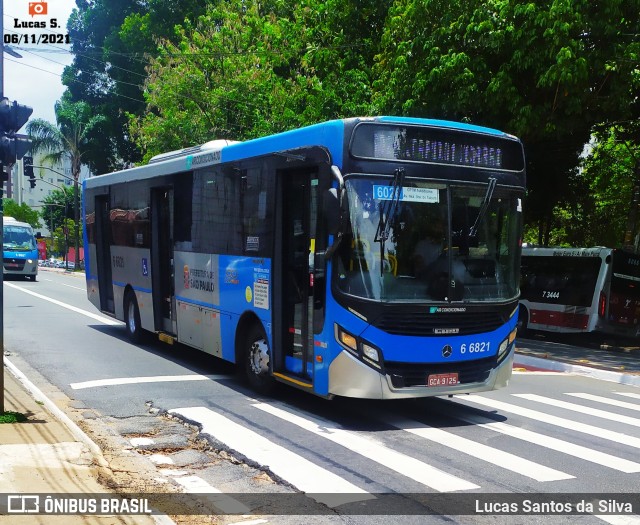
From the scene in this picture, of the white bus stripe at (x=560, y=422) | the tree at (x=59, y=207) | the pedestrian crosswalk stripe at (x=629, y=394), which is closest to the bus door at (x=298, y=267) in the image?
the white bus stripe at (x=560, y=422)

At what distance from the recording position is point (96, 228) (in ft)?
54.2

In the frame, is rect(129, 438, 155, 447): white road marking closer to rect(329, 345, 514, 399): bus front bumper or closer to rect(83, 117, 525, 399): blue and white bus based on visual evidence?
rect(83, 117, 525, 399): blue and white bus

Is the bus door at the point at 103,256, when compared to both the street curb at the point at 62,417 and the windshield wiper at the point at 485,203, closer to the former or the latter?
the street curb at the point at 62,417

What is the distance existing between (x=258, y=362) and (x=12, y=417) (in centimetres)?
318

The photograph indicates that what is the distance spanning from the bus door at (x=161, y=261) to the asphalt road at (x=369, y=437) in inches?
36.2

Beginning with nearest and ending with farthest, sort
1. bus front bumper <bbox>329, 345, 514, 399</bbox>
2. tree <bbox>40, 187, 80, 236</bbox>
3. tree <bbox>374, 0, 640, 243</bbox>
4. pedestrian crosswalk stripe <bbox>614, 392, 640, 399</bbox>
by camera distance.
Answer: bus front bumper <bbox>329, 345, 514, 399</bbox>, pedestrian crosswalk stripe <bbox>614, 392, 640, 399</bbox>, tree <bbox>374, 0, 640, 243</bbox>, tree <bbox>40, 187, 80, 236</bbox>

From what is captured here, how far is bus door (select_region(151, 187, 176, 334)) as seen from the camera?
12898 millimetres

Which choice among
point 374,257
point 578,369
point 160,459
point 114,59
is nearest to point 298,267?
point 374,257

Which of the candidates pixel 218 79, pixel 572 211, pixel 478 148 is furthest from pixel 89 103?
pixel 478 148

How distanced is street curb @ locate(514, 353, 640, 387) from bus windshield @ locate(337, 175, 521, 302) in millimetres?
5640

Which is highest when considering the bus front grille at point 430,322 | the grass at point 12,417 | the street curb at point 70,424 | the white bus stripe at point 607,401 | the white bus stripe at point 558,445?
the bus front grille at point 430,322

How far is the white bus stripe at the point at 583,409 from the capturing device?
30.2 feet

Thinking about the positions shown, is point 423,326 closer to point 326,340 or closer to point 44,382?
point 326,340

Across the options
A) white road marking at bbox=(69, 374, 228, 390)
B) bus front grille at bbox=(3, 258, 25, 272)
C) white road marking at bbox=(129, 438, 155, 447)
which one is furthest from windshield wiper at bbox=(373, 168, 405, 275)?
bus front grille at bbox=(3, 258, 25, 272)
